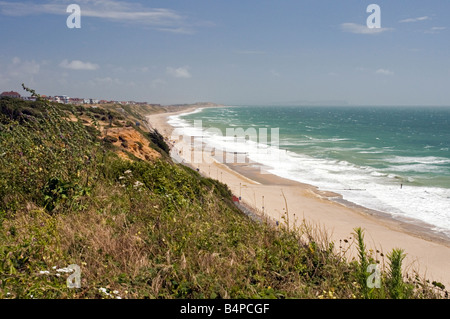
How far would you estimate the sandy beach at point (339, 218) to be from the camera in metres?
14.5

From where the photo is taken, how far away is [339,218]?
66.5 feet

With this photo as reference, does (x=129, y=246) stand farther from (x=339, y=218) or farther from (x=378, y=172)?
(x=378, y=172)

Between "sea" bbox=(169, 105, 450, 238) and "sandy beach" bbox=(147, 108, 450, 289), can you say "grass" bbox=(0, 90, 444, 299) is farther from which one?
"sea" bbox=(169, 105, 450, 238)

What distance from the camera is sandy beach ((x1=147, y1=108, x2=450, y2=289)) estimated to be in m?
14.5

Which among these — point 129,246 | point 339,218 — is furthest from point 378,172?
point 129,246

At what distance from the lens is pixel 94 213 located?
16.2 feet

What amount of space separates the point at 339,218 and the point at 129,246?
18.3 m

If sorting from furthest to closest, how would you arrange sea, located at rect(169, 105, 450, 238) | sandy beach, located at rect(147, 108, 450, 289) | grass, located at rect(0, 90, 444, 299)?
sea, located at rect(169, 105, 450, 238) < sandy beach, located at rect(147, 108, 450, 289) < grass, located at rect(0, 90, 444, 299)

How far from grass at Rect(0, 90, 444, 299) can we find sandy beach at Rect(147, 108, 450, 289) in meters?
4.66

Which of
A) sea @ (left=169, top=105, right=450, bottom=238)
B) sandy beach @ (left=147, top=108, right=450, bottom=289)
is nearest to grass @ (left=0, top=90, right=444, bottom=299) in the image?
sandy beach @ (left=147, top=108, right=450, bottom=289)

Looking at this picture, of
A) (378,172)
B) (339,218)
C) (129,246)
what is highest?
(129,246)
